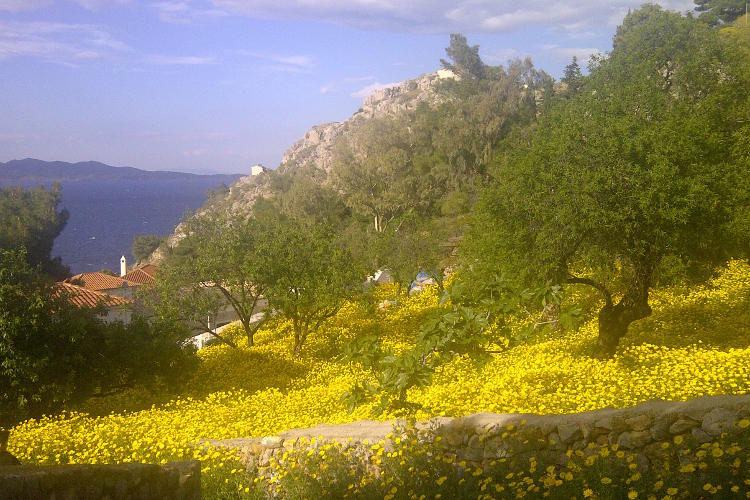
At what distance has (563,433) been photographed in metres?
7.29

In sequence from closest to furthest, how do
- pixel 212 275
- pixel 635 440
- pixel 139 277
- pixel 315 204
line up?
pixel 635 440 → pixel 212 275 → pixel 139 277 → pixel 315 204

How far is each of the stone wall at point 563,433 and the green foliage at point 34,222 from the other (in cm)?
5523

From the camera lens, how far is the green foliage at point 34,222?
194 feet

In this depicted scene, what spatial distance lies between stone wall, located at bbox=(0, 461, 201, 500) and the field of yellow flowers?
1281 millimetres

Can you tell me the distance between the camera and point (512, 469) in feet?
23.3

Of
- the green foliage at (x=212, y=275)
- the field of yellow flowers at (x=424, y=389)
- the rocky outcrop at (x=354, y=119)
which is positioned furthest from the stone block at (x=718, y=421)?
the rocky outcrop at (x=354, y=119)

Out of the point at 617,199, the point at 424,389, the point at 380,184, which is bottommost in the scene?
the point at 424,389

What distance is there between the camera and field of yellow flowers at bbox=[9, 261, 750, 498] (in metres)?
10.4

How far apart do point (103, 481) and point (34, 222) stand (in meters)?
64.9

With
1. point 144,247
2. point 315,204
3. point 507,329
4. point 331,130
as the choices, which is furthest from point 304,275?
point 331,130

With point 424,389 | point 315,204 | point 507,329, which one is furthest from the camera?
point 315,204

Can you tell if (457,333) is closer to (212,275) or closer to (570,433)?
(570,433)

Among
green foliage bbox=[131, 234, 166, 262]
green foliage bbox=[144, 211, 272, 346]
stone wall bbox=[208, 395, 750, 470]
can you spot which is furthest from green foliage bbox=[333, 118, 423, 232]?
stone wall bbox=[208, 395, 750, 470]

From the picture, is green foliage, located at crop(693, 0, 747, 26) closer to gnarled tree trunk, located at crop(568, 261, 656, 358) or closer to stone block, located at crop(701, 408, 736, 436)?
gnarled tree trunk, located at crop(568, 261, 656, 358)
